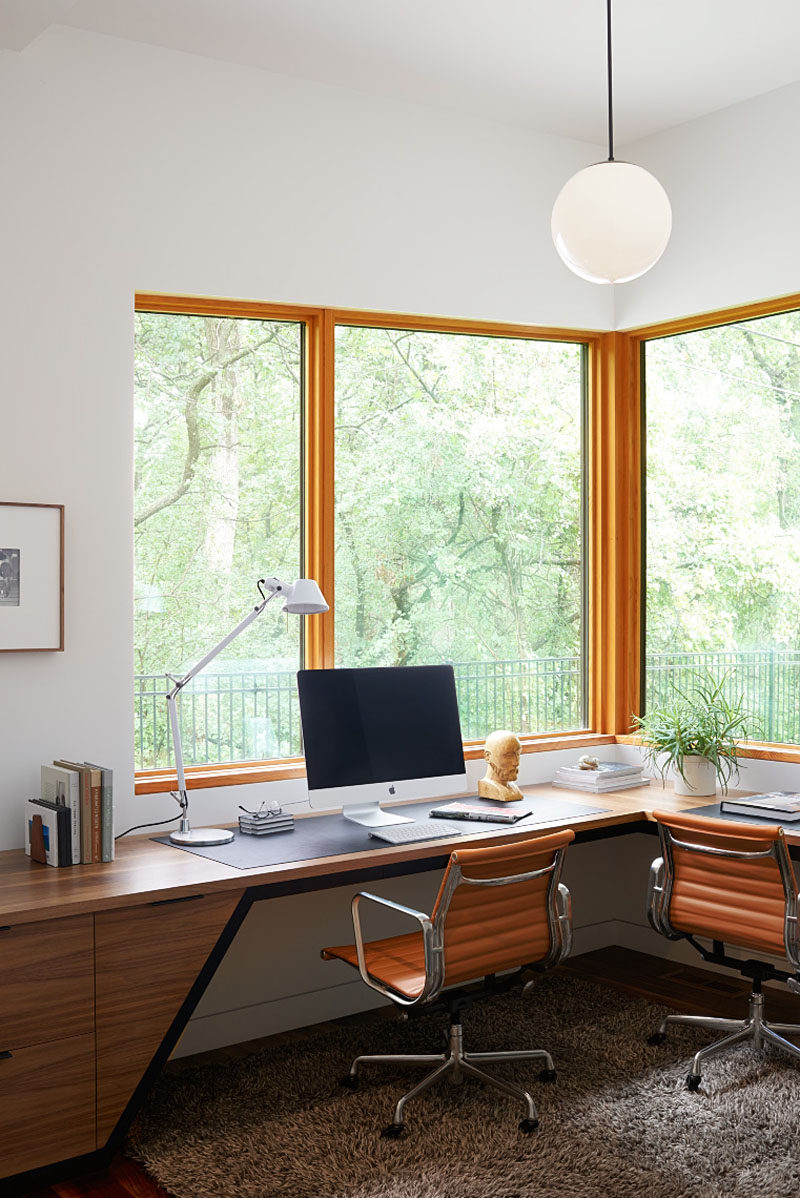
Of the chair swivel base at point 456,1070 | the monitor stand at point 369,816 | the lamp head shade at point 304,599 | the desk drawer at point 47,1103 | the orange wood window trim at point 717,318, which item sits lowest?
the chair swivel base at point 456,1070

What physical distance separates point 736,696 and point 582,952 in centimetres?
120

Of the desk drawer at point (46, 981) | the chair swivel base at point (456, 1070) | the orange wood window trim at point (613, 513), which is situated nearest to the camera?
the desk drawer at point (46, 981)

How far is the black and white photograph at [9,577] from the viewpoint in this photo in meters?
3.24

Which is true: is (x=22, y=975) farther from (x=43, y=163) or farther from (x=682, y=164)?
(x=682, y=164)

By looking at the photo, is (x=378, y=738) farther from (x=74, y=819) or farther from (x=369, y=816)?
(x=74, y=819)

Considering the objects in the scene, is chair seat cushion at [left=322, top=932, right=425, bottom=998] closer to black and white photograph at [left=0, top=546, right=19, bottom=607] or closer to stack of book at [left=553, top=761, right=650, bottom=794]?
stack of book at [left=553, top=761, right=650, bottom=794]

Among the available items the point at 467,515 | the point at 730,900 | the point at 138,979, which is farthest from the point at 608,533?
the point at 138,979

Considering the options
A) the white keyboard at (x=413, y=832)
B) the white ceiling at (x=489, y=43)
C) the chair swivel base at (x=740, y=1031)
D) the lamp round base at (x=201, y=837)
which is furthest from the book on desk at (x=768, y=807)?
the white ceiling at (x=489, y=43)

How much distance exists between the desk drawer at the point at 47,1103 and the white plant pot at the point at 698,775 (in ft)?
7.48

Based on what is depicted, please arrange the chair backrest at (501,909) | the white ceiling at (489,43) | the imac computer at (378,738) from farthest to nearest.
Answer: the imac computer at (378,738)
the white ceiling at (489,43)
the chair backrest at (501,909)

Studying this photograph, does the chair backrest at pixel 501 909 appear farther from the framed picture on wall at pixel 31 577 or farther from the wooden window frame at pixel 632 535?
the wooden window frame at pixel 632 535

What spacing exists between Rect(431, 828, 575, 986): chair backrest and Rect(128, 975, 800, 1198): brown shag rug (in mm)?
426

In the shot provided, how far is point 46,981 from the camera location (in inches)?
105

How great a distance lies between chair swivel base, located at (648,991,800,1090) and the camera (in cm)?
329
